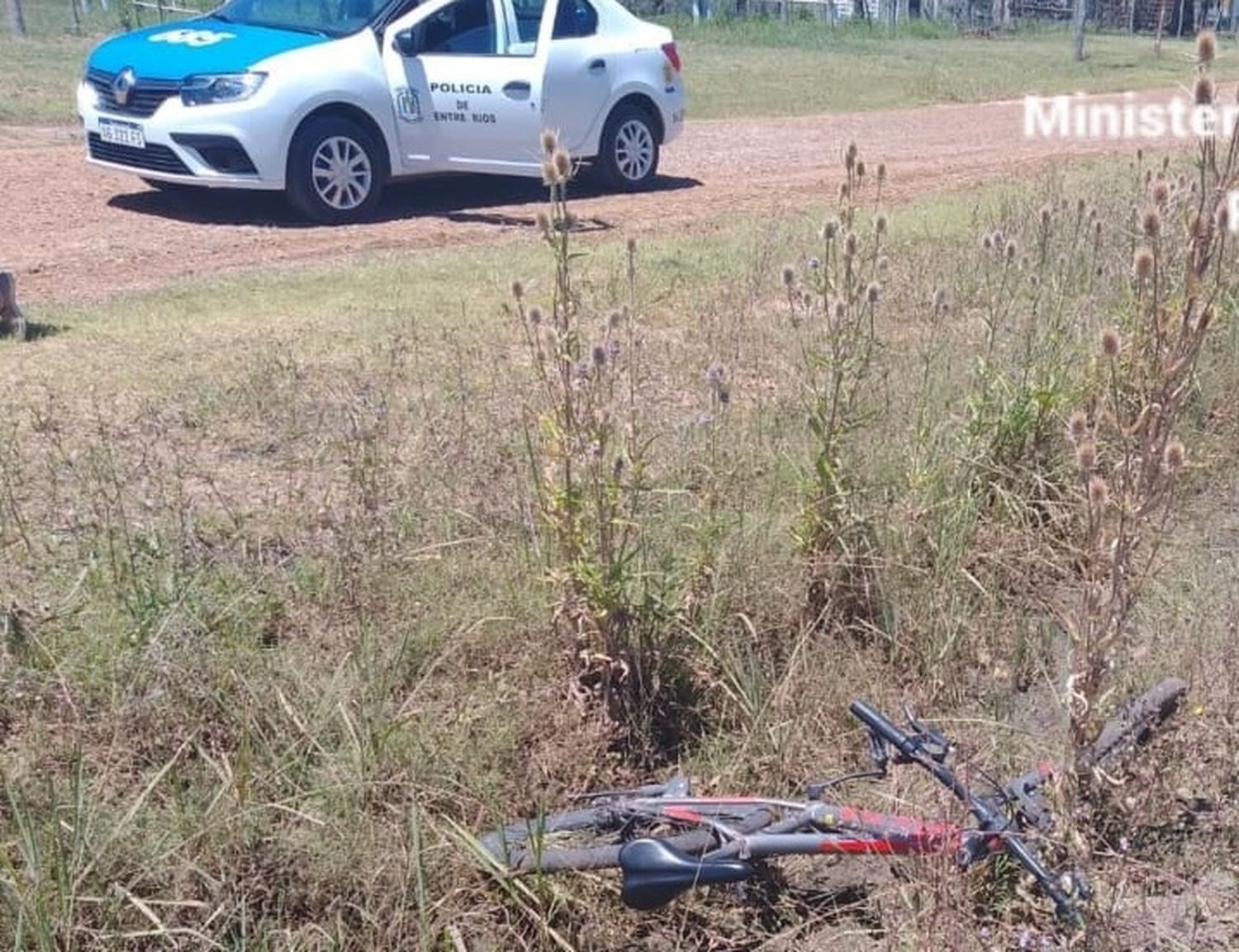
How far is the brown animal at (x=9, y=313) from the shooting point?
6.29m

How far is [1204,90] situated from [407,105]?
8.37 metres

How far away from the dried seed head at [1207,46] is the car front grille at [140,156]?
319 inches

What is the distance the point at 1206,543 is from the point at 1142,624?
2.98ft

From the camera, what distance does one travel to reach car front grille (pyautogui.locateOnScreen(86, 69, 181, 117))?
9.56 metres

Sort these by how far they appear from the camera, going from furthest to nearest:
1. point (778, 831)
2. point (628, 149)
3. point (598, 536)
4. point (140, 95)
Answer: point (628, 149) < point (140, 95) < point (598, 536) < point (778, 831)

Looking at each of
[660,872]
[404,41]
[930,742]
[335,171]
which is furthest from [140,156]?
[660,872]

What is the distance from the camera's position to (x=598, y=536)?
11.7 ft

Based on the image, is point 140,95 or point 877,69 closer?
point 140,95

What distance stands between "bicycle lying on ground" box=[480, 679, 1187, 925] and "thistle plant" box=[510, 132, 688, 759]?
15.2 inches

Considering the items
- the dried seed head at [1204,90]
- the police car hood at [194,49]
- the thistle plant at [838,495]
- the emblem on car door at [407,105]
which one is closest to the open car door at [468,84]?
the emblem on car door at [407,105]

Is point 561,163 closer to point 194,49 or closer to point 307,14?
point 194,49

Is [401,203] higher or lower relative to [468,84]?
lower

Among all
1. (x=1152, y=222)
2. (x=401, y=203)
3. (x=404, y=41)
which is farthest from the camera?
(x=401, y=203)

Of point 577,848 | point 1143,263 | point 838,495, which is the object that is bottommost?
point 577,848
